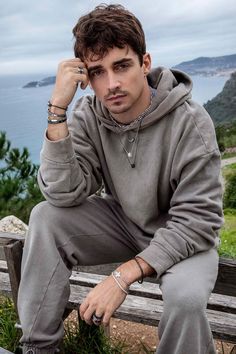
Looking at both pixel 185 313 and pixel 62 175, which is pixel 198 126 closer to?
pixel 62 175

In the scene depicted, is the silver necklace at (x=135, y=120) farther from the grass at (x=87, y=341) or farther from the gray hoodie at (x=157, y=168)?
the grass at (x=87, y=341)

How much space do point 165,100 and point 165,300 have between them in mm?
957

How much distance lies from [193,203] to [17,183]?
33.1 feet

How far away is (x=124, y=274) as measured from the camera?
2.22 meters

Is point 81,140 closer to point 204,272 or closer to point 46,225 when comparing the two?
point 46,225

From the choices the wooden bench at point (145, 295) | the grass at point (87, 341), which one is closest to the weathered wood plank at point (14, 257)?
the wooden bench at point (145, 295)

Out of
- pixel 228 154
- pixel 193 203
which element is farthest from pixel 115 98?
pixel 228 154

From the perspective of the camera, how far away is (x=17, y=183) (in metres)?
12.0

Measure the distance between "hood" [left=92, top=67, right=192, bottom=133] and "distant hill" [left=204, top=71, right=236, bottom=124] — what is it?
87.1m

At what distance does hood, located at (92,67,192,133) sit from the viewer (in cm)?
245

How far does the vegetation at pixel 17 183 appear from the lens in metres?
11.7

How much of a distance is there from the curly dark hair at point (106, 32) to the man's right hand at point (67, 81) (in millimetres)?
71

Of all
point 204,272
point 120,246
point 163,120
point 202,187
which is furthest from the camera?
point 120,246

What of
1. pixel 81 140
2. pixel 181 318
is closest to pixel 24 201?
pixel 81 140
